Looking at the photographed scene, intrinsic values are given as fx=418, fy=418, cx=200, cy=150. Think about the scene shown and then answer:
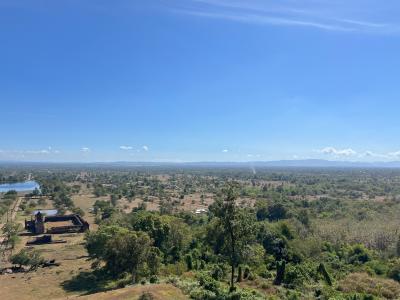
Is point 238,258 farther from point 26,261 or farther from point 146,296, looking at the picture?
point 26,261

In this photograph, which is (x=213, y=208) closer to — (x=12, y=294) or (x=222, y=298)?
(x=222, y=298)

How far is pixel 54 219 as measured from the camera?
83.8 m

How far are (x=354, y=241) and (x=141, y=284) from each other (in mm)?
40251

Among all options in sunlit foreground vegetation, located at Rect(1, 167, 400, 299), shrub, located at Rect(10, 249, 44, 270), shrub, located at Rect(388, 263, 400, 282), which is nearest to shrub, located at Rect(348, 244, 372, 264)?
sunlit foreground vegetation, located at Rect(1, 167, 400, 299)

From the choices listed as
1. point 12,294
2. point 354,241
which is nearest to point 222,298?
point 12,294

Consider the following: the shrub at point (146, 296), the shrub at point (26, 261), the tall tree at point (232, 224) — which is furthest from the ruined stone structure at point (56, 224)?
the shrub at point (146, 296)

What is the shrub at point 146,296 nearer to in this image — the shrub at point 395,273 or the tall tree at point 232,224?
the tall tree at point 232,224

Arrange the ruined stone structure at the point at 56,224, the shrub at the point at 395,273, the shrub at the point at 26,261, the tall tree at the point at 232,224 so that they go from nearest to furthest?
1. the tall tree at the point at 232,224
2. the shrub at the point at 395,273
3. the shrub at the point at 26,261
4. the ruined stone structure at the point at 56,224

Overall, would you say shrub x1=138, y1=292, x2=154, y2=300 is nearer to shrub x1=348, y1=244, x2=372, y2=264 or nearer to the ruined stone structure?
shrub x1=348, y1=244, x2=372, y2=264

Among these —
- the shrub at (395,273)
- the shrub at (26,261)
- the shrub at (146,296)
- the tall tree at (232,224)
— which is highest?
the tall tree at (232,224)

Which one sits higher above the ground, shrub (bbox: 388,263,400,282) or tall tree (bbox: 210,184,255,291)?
tall tree (bbox: 210,184,255,291)

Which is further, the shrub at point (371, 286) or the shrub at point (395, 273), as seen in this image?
the shrub at point (395, 273)

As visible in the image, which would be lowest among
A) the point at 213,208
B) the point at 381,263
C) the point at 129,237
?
the point at 381,263

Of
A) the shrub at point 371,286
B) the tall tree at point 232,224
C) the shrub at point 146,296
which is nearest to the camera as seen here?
the shrub at point 146,296
